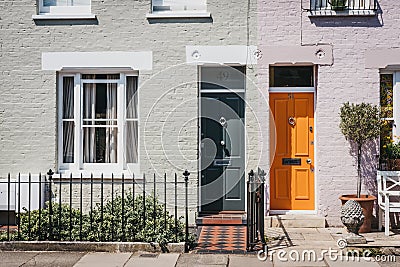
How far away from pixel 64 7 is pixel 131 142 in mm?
2925

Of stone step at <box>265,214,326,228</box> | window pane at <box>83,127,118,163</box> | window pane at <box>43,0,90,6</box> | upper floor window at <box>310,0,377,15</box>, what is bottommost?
stone step at <box>265,214,326,228</box>

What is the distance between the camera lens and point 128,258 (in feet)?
29.8

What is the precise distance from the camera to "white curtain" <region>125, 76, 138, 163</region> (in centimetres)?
1216

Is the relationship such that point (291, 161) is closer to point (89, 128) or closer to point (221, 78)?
point (221, 78)

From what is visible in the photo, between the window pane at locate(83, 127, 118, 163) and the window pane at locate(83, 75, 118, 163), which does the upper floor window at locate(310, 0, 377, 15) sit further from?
the window pane at locate(83, 127, 118, 163)

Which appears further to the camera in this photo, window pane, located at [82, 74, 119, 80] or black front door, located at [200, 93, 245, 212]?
window pane, located at [82, 74, 119, 80]

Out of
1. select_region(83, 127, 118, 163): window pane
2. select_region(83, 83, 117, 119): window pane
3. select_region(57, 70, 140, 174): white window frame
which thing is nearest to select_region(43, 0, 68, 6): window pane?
select_region(57, 70, 140, 174): white window frame

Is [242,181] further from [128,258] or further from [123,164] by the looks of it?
[128,258]

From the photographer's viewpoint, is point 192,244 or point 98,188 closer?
point 192,244

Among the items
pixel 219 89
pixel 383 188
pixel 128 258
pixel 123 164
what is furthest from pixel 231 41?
pixel 128 258

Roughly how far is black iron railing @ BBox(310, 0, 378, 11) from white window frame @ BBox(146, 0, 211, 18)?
6.66 feet

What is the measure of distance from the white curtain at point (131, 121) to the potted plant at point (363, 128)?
155 inches

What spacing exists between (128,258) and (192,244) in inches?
44.8

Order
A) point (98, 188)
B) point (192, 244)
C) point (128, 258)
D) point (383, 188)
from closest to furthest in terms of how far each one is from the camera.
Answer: point (128, 258) < point (192, 244) < point (383, 188) < point (98, 188)
